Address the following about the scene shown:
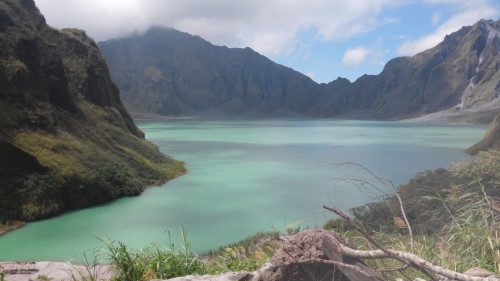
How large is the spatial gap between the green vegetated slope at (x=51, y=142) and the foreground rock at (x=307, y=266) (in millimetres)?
25617

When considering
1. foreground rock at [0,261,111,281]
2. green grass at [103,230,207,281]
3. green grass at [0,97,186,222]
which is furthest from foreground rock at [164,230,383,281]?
green grass at [0,97,186,222]

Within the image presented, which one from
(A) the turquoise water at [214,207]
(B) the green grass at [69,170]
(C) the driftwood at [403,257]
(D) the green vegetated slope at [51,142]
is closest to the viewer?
(C) the driftwood at [403,257]

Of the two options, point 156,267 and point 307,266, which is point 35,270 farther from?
point 307,266

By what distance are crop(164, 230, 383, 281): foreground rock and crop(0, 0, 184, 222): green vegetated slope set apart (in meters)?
25.6

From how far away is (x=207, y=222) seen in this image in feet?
91.8

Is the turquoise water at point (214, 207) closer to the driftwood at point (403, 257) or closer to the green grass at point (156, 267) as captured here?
the green grass at point (156, 267)

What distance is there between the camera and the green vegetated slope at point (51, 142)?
99.0ft

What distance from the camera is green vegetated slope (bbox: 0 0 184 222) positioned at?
30.2 meters

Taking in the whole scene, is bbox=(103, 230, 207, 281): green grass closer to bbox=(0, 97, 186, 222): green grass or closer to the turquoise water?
the turquoise water

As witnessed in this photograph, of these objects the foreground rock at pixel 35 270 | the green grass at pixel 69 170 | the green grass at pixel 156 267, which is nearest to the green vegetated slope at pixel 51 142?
the green grass at pixel 69 170

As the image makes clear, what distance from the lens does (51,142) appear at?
118 ft

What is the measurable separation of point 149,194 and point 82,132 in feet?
34.7

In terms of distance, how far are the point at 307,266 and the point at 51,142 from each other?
3441 cm

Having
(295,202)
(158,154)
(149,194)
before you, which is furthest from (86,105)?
(295,202)
